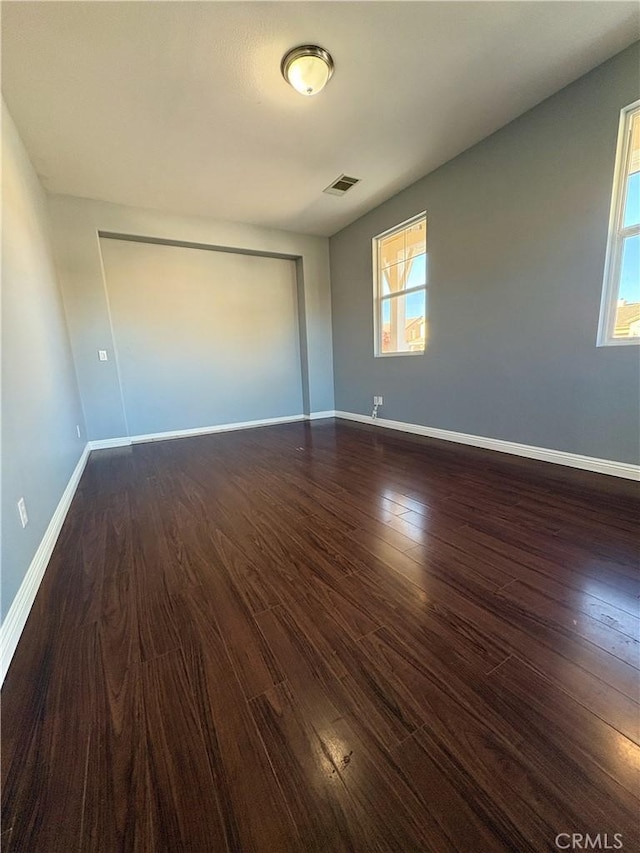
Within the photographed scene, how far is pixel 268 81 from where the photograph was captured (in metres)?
2.14

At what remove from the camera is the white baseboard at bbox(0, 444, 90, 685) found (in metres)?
1.10

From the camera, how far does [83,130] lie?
253cm

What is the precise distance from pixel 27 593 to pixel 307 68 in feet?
10.5

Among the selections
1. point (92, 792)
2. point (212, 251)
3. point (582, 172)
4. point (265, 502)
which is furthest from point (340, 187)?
point (92, 792)

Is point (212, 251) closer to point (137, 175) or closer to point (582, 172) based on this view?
point (137, 175)

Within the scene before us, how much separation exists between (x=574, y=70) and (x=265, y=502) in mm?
3617

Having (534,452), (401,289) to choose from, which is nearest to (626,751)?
(534,452)

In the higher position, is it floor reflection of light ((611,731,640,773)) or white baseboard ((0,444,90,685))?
white baseboard ((0,444,90,685))

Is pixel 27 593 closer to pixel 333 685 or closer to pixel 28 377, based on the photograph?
pixel 28 377

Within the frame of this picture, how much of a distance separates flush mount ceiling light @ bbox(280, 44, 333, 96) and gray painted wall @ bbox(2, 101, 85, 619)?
6.17 ft
